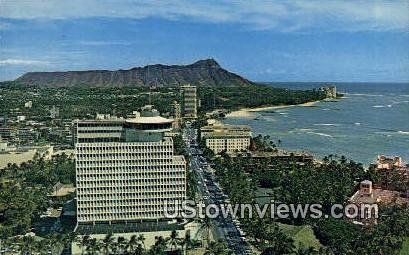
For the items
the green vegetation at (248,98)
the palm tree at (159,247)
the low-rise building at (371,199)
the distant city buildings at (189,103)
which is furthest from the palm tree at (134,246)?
the green vegetation at (248,98)

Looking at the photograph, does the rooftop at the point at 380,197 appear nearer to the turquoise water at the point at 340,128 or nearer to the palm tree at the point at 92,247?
the turquoise water at the point at 340,128

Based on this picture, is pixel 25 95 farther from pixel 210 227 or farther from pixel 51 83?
pixel 210 227

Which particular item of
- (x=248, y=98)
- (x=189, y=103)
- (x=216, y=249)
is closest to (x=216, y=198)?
(x=216, y=249)

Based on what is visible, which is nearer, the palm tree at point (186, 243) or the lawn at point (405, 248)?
the palm tree at point (186, 243)

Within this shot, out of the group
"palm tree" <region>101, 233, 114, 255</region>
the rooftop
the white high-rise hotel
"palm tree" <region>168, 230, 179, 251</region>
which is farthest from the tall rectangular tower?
"palm tree" <region>101, 233, 114, 255</region>

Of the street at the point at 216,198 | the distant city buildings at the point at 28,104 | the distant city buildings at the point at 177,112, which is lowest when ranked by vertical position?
the street at the point at 216,198

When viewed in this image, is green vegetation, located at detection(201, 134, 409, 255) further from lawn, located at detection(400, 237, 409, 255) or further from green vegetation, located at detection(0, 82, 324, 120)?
green vegetation, located at detection(0, 82, 324, 120)

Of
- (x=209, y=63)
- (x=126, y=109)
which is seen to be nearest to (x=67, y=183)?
(x=126, y=109)
